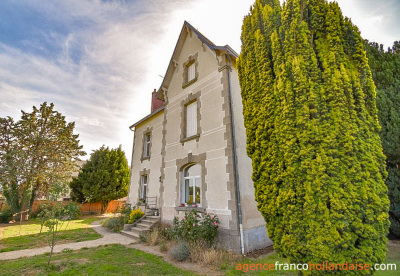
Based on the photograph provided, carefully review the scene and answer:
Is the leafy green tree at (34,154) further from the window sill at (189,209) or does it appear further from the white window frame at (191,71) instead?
the white window frame at (191,71)

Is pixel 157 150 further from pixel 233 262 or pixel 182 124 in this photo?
pixel 233 262

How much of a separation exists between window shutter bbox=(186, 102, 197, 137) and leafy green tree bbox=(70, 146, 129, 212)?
42.2ft

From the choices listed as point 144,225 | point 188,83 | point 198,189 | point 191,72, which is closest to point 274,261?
point 198,189

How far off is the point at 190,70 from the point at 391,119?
8.27m

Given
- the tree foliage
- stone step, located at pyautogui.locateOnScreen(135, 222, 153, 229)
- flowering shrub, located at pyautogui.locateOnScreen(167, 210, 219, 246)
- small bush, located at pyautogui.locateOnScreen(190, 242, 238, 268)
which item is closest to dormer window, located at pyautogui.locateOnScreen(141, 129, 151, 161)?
stone step, located at pyautogui.locateOnScreen(135, 222, 153, 229)

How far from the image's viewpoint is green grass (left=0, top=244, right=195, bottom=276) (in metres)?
4.64

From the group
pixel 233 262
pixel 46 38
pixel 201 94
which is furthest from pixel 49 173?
pixel 233 262

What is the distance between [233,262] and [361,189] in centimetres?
378

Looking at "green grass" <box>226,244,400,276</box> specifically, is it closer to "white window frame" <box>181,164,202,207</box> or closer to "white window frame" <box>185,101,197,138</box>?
"white window frame" <box>181,164,202,207</box>

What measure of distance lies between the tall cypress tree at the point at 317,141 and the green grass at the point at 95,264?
3183mm

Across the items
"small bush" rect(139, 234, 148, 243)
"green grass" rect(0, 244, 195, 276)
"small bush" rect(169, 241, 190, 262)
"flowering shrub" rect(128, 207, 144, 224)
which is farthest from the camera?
"flowering shrub" rect(128, 207, 144, 224)

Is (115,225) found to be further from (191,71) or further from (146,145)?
(191,71)

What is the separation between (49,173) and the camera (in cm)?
1627

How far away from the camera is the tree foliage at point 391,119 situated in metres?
5.96
